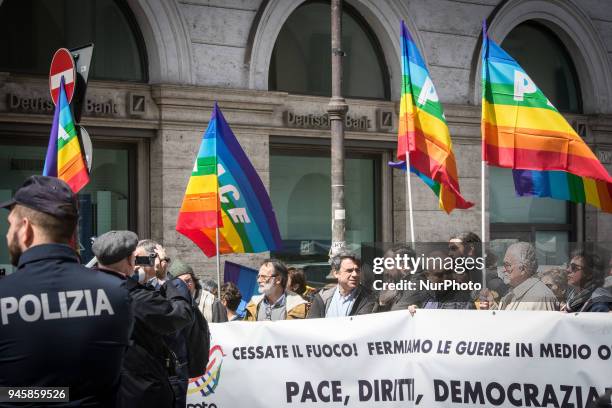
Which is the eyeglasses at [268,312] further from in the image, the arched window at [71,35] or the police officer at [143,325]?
the arched window at [71,35]

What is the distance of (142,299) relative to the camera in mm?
5863

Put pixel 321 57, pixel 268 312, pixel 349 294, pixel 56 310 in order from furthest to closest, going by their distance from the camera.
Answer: pixel 321 57 → pixel 268 312 → pixel 349 294 → pixel 56 310

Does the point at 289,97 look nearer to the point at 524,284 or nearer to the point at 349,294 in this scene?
the point at 349,294

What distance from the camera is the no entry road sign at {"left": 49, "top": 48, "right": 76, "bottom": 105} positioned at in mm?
8883

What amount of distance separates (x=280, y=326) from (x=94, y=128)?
6992 millimetres

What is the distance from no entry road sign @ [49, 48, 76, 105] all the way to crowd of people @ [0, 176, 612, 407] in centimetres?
171

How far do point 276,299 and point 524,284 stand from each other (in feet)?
7.99

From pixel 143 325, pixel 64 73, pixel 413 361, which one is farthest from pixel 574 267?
pixel 64 73

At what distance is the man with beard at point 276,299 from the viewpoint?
8.81 metres

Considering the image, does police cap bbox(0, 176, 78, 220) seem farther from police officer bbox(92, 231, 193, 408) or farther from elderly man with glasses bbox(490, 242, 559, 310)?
elderly man with glasses bbox(490, 242, 559, 310)

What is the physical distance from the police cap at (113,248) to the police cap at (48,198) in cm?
215

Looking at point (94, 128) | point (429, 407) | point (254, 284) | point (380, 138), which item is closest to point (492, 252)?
point (429, 407)

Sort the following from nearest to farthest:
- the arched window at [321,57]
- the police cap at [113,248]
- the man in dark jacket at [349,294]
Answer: the police cap at [113,248] < the man in dark jacket at [349,294] < the arched window at [321,57]

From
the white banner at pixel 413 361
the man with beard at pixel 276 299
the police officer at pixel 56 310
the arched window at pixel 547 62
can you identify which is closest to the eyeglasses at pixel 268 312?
the man with beard at pixel 276 299
